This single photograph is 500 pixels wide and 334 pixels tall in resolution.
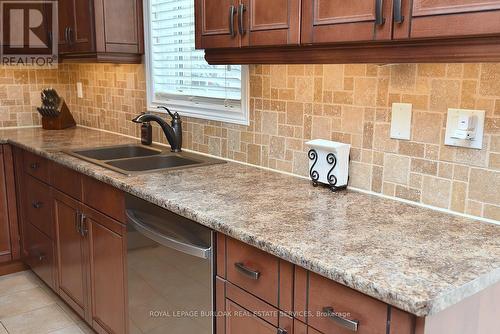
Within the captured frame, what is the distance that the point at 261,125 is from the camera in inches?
89.1

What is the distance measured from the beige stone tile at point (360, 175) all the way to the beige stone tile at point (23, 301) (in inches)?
81.0

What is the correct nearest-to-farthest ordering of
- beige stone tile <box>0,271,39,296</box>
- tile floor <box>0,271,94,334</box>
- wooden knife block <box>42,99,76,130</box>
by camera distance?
tile floor <box>0,271,94,334</box>, beige stone tile <box>0,271,39,296</box>, wooden knife block <box>42,99,76,130</box>

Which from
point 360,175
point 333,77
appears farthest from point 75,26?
point 360,175

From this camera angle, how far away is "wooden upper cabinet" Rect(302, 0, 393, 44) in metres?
1.30

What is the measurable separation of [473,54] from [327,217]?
2.06 ft

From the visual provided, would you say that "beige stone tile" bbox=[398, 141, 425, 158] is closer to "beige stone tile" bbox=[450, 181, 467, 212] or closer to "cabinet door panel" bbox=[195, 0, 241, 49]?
"beige stone tile" bbox=[450, 181, 467, 212]

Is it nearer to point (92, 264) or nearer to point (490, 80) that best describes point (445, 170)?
point (490, 80)

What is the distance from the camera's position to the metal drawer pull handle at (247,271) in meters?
1.39

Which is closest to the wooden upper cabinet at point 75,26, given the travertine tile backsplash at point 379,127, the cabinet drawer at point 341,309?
the travertine tile backsplash at point 379,127

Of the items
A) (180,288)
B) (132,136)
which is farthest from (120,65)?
(180,288)

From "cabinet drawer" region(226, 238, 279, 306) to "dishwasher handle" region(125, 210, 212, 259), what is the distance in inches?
4.5

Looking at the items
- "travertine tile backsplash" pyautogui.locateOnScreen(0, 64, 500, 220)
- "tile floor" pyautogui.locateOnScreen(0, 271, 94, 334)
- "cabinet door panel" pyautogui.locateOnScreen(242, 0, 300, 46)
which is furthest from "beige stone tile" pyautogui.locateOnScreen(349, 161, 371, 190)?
"tile floor" pyautogui.locateOnScreen(0, 271, 94, 334)

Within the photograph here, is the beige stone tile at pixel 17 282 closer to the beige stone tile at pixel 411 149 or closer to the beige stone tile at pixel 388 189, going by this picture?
the beige stone tile at pixel 388 189

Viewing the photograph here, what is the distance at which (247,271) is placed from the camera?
1417 mm
